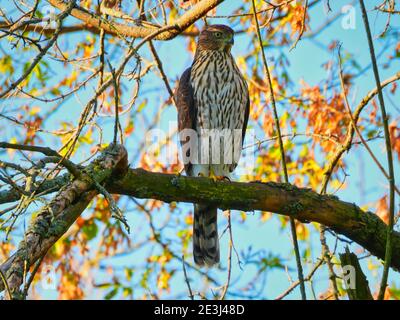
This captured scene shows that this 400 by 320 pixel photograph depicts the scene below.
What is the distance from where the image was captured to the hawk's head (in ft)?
21.9

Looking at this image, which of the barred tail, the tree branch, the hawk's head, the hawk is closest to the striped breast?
the hawk

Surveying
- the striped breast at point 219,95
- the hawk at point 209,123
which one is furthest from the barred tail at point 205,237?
the striped breast at point 219,95

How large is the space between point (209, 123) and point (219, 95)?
26 cm

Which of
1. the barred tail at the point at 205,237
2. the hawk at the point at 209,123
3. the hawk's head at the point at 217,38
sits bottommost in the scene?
the barred tail at the point at 205,237

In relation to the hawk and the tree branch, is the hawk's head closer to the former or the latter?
the hawk

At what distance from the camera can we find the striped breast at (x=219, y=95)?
20.2 ft

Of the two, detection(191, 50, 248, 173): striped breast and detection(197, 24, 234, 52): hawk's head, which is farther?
detection(197, 24, 234, 52): hawk's head

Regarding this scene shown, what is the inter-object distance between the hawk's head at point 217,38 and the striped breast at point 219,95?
0.71 feet

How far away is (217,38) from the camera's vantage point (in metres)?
6.71

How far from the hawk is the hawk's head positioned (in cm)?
17

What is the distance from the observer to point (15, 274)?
300 centimetres

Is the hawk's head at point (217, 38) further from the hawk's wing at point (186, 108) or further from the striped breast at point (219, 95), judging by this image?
the hawk's wing at point (186, 108)

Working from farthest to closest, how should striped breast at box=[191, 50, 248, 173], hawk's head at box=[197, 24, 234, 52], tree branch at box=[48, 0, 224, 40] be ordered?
1. hawk's head at box=[197, 24, 234, 52]
2. striped breast at box=[191, 50, 248, 173]
3. tree branch at box=[48, 0, 224, 40]

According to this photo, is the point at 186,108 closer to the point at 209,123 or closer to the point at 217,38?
the point at 209,123
